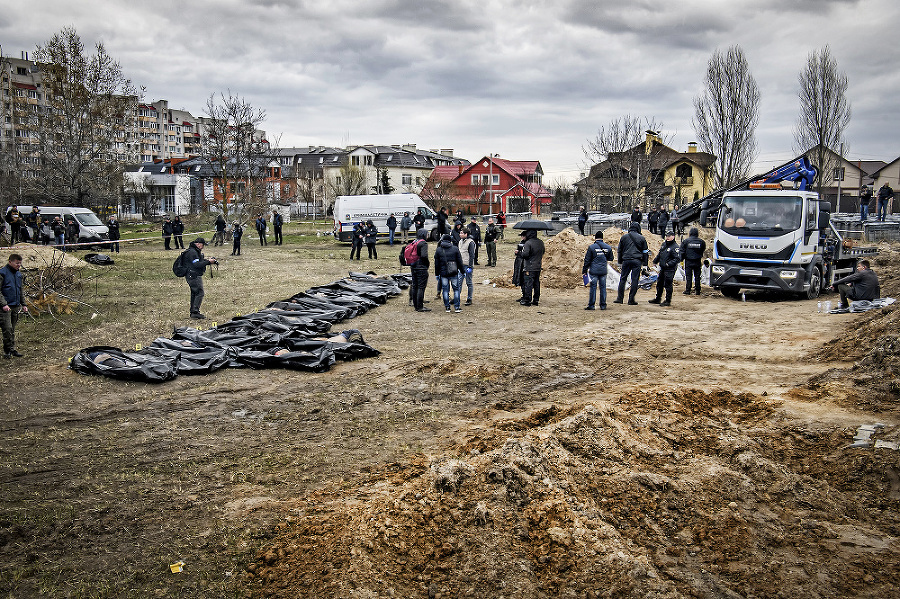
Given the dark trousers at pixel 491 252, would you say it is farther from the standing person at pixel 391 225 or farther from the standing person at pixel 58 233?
the standing person at pixel 58 233

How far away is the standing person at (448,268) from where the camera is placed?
45.1 feet

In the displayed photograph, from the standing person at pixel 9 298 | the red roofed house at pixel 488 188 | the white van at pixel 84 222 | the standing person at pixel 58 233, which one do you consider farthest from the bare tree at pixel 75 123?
the standing person at pixel 9 298

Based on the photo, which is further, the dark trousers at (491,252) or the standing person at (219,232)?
the standing person at (219,232)

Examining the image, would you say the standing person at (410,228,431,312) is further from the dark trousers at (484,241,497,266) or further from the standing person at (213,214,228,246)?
the standing person at (213,214,228,246)

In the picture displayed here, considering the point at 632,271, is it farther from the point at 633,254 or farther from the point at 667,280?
the point at 667,280

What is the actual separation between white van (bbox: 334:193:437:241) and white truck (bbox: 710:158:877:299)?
1714 centimetres

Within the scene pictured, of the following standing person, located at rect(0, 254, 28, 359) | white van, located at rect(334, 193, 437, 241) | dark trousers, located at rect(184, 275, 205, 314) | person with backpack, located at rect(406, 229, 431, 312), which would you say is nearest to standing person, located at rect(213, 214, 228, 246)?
white van, located at rect(334, 193, 437, 241)

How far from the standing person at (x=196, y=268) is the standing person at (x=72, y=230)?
1894 cm

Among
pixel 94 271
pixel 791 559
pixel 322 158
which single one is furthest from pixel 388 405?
pixel 322 158

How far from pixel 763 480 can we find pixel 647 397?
2097 millimetres

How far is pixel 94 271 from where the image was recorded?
20953 millimetres

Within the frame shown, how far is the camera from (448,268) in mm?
13914

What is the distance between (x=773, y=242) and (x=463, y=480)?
1260 cm

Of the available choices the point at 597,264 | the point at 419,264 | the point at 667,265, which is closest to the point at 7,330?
the point at 419,264
